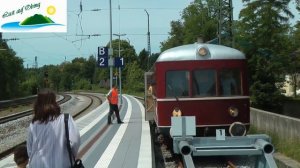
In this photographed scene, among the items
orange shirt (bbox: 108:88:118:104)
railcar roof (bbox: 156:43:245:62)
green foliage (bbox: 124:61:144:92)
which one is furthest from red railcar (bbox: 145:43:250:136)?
green foliage (bbox: 124:61:144:92)

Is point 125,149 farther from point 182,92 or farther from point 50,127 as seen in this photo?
point 50,127

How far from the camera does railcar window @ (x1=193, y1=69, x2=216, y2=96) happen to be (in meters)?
13.8

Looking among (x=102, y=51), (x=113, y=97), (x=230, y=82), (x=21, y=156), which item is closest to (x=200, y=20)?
(x=102, y=51)

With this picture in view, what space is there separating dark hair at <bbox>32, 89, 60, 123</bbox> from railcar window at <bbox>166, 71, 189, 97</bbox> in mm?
8807

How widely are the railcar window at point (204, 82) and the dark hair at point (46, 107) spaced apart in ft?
29.0

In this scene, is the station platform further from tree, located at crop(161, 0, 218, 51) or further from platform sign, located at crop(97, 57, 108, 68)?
tree, located at crop(161, 0, 218, 51)

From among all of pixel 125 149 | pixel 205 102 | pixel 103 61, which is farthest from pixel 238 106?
pixel 103 61

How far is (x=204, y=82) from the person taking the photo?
14.0 meters

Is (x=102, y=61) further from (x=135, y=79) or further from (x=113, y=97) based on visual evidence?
(x=135, y=79)

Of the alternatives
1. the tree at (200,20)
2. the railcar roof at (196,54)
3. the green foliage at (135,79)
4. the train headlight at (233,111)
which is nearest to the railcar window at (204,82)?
the railcar roof at (196,54)

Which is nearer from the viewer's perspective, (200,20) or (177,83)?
(177,83)

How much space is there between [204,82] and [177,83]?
0.64m

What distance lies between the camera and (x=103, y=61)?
94.4ft

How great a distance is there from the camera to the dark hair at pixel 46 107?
5105 millimetres
